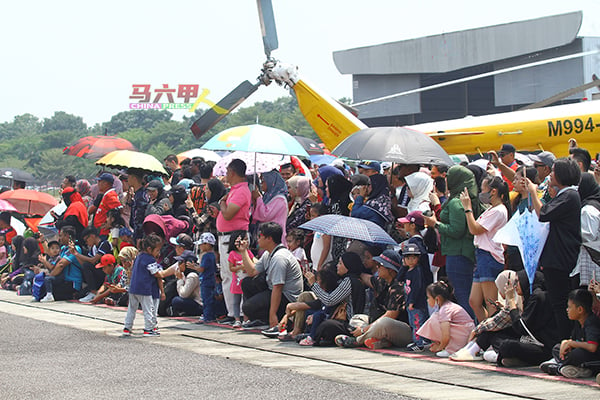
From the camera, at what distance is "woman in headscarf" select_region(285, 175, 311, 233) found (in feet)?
41.1

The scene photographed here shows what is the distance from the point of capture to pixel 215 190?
12.8m

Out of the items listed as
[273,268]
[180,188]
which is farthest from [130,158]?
[273,268]

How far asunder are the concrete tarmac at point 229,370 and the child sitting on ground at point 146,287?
0.26 meters

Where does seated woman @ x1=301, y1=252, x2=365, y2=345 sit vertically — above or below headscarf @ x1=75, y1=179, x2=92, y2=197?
below

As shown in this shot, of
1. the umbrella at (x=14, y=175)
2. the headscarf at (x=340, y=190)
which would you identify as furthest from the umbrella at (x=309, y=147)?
the headscarf at (x=340, y=190)

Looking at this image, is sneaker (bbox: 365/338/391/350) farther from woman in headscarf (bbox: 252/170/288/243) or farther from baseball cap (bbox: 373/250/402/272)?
woman in headscarf (bbox: 252/170/288/243)

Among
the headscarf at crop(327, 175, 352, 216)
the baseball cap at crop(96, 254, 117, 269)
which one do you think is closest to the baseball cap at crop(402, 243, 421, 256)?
the headscarf at crop(327, 175, 352, 216)

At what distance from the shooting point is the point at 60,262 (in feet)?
50.8

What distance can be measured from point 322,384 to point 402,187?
4.58 metres

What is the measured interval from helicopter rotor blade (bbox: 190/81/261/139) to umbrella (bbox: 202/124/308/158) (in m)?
5.28

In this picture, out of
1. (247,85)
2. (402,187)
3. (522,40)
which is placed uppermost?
(522,40)

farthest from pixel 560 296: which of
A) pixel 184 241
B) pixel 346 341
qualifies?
pixel 184 241

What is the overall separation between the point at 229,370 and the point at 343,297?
2212mm

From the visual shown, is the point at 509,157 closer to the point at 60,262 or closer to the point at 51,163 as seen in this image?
the point at 60,262
